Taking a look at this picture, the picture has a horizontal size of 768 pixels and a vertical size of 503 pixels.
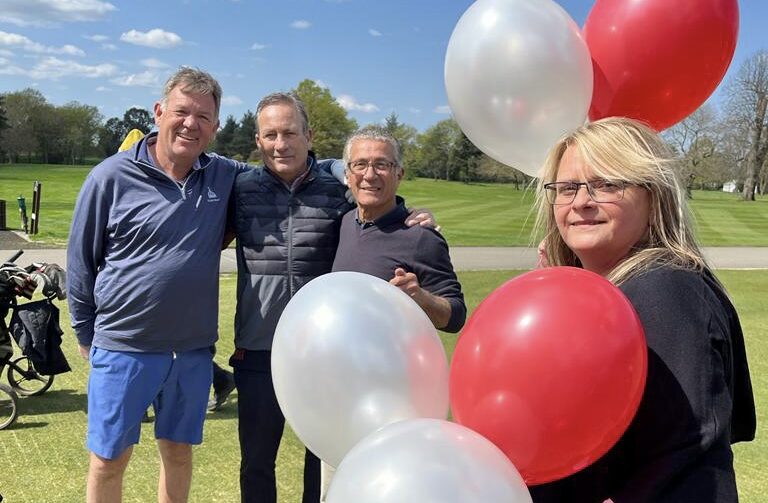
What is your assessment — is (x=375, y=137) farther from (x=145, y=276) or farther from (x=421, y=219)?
(x=145, y=276)

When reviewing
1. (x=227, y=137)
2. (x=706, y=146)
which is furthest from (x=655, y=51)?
→ (x=227, y=137)

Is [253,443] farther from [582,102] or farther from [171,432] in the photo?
[582,102]

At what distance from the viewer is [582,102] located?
213 centimetres

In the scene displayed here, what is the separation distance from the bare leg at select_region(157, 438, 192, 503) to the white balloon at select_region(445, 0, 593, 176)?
2169 millimetres

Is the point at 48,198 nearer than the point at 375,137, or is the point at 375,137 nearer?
the point at 375,137

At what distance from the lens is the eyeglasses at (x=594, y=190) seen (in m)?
1.52

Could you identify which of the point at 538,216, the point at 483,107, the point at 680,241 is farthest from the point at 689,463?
the point at 483,107

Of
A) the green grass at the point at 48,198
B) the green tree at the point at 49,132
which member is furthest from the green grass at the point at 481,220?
the green tree at the point at 49,132

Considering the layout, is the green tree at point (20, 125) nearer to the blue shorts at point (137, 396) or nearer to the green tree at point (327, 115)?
the green tree at point (327, 115)

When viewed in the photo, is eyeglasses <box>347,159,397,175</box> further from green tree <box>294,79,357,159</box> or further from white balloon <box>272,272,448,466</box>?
green tree <box>294,79,357,159</box>

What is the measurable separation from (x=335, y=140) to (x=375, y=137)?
5519 cm

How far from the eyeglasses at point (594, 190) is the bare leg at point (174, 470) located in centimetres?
237

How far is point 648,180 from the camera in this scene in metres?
1.50

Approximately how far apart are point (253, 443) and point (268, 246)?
0.96m
